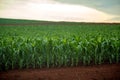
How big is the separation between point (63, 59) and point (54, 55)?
0.20m

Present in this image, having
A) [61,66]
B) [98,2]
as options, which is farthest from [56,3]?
[61,66]

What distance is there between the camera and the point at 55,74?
330 centimetres

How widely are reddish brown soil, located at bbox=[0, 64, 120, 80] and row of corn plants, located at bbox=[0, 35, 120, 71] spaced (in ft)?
0.67

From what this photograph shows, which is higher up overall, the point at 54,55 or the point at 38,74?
the point at 54,55

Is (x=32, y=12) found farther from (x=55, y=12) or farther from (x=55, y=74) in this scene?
(x=55, y=74)

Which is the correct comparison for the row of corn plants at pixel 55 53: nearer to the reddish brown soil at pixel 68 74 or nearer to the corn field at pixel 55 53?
the corn field at pixel 55 53

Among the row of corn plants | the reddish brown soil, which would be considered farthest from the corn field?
the reddish brown soil

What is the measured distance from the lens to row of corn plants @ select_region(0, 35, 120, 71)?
359 centimetres

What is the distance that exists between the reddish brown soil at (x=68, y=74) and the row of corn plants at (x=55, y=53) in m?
0.20

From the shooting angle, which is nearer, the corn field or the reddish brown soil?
Answer: the reddish brown soil

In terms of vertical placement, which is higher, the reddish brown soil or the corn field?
the corn field

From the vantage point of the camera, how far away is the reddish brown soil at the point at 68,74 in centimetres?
316

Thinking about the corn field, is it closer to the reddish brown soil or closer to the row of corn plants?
the row of corn plants

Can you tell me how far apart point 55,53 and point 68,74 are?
628mm
